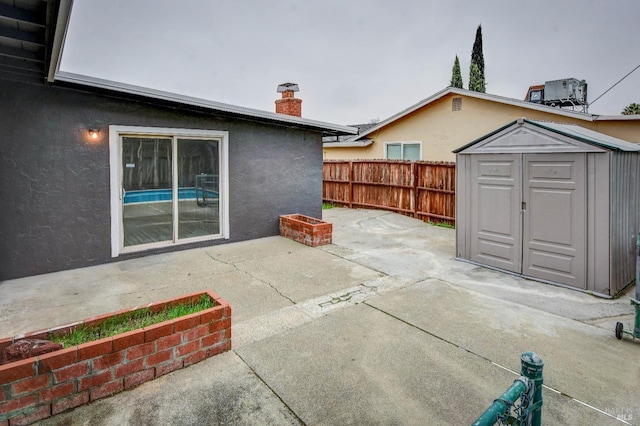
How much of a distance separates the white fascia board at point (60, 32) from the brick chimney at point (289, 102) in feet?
20.2

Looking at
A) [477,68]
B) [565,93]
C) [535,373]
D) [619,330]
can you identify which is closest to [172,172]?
[535,373]

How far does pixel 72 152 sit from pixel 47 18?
3.07 m

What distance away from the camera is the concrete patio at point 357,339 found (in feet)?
8.17

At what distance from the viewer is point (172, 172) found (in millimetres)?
6750

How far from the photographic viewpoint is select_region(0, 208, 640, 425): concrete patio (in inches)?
98.0

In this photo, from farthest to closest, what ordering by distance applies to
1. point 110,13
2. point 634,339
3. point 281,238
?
point 110,13 < point 281,238 < point 634,339

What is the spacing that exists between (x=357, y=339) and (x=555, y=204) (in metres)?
3.53

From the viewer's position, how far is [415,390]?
106 inches

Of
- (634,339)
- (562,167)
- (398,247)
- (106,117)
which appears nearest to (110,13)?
(106,117)

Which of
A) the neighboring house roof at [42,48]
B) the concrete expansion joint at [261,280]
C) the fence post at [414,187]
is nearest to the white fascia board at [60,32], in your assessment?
the neighboring house roof at [42,48]

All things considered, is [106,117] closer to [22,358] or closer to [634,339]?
[22,358]

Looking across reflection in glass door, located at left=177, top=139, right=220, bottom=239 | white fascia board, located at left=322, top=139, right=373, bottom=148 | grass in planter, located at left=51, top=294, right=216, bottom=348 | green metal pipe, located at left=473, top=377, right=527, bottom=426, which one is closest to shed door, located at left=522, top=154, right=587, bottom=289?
green metal pipe, located at left=473, top=377, right=527, bottom=426

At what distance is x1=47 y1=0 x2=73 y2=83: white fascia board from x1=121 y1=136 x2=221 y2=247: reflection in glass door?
222cm

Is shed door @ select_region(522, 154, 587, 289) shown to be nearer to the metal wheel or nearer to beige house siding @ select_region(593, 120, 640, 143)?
the metal wheel
